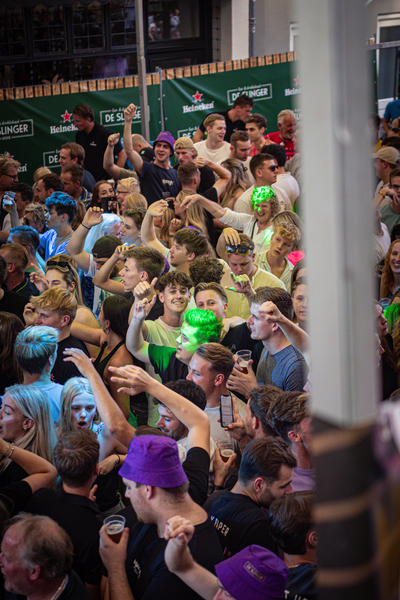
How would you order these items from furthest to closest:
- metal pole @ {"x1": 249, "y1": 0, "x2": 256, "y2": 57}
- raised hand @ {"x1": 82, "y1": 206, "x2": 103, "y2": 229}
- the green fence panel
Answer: metal pole @ {"x1": 249, "y1": 0, "x2": 256, "y2": 57}, the green fence panel, raised hand @ {"x1": 82, "y1": 206, "x2": 103, "y2": 229}

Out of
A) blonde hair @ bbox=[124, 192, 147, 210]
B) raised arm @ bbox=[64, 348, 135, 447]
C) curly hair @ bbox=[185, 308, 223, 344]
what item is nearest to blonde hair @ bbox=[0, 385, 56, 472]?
raised arm @ bbox=[64, 348, 135, 447]

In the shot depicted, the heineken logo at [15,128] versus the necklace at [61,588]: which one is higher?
the heineken logo at [15,128]

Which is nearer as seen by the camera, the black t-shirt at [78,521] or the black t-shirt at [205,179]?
the black t-shirt at [78,521]

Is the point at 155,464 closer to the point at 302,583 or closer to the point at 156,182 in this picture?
the point at 302,583

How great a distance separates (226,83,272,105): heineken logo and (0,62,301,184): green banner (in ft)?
0.10

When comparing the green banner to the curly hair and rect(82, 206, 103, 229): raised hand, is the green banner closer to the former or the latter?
rect(82, 206, 103, 229): raised hand

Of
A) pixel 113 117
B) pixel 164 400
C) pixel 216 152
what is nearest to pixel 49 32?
pixel 113 117

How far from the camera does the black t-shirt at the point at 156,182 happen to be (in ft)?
23.3

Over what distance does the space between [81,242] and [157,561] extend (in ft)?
11.3

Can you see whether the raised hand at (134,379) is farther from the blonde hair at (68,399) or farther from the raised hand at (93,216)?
the raised hand at (93,216)

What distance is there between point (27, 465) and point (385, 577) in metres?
2.50

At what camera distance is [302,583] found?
2100 mm

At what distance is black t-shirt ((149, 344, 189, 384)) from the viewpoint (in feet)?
12.6

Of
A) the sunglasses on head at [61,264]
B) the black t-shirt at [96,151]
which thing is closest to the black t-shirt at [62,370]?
the sunglasses on head at [61,264]
